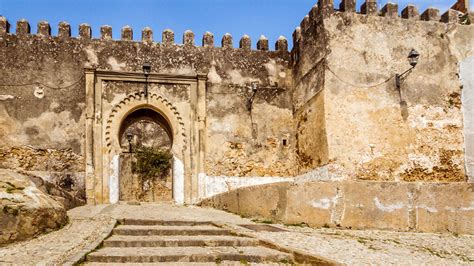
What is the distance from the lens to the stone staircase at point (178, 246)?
5605 millimetres

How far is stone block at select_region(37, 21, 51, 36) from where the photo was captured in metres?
14.2

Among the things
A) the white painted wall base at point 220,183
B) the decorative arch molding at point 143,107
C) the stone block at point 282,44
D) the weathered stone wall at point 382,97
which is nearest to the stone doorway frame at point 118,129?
the decorative arch molding at point 143,107

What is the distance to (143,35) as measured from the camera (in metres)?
15.0

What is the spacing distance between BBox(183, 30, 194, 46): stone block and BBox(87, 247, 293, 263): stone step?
9732 mm

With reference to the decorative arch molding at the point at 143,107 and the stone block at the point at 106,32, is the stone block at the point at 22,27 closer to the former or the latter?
the stone block at the point at 106,32

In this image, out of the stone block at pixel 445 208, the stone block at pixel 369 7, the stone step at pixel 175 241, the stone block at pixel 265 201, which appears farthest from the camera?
the stone block at pixel 369 7

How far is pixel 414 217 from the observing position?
7746 mm

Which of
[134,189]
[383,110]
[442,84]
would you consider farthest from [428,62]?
[134,189]

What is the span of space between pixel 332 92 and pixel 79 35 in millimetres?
6790

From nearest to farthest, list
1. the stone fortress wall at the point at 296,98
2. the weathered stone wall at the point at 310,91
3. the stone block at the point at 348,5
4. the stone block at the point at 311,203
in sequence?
the stone block at the point at 311,203
the stone fortress wall at the point at 296,98
the weathered stone wall at the point at 310,91
the stone block at the point at 348,5

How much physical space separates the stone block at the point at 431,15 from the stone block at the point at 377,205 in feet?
25.2

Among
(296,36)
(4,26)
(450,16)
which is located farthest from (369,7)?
(4,26)

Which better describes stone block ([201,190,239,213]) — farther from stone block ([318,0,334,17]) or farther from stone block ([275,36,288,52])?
stone block ([275,36,288,52])

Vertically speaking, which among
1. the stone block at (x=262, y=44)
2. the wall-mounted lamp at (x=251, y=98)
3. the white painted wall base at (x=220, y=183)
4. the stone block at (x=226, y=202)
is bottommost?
the stone block at (x=226, y=202)
